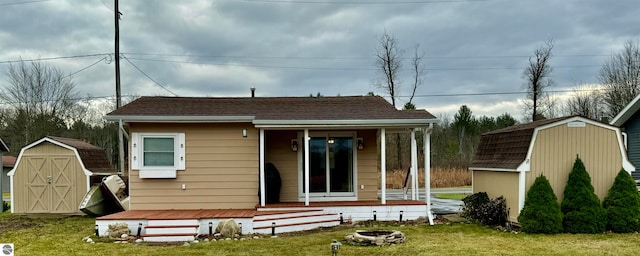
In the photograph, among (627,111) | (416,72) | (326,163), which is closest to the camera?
(326,163)

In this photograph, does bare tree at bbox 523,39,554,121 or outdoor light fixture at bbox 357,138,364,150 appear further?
bare tree at bbox 523,39,554,121

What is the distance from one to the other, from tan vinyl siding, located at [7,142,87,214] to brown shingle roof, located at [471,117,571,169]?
9.91 metres

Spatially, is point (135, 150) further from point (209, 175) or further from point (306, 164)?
point (306, 164)

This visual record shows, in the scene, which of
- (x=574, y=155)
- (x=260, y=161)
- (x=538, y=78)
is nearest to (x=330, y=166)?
(x=260, y=161)

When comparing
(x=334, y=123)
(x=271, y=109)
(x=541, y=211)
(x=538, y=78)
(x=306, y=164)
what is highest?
(x=538, y=78)

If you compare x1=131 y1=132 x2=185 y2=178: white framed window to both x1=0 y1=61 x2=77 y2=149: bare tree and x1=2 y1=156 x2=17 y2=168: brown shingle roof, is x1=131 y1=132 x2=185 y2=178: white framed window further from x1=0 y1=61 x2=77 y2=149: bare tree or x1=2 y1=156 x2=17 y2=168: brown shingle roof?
x1=2 y1=156 x2=17 y2=168: brown shingle roof

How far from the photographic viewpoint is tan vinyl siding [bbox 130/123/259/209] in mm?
9938

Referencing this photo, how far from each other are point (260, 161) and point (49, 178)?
19.9ft

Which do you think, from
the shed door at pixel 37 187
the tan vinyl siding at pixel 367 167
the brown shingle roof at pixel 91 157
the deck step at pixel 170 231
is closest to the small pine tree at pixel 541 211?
the tan vinyl siding at pixel 367 167

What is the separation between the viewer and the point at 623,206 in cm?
846

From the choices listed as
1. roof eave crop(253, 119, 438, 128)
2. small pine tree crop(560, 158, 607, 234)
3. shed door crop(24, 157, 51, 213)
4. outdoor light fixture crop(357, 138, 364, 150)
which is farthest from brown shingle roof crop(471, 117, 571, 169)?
shed door crop(24, 157, 51, 213)

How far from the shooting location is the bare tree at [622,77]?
23.8 m

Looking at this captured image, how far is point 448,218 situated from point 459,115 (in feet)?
80.6

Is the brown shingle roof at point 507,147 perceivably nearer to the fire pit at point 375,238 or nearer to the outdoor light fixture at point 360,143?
the outdoor light fixture at point 360,143
